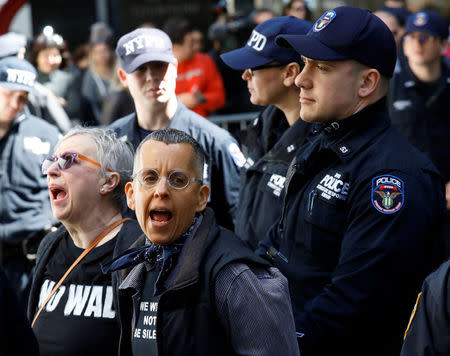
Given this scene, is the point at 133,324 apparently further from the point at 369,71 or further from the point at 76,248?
the point at 369,71

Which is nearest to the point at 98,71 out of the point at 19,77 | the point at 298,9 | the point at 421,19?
the point at 298,9

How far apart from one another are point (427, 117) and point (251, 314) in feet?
14.0

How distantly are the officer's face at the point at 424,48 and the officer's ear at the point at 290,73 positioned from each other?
2.59 meters

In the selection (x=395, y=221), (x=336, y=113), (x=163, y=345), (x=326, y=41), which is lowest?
(x=163, y=345)

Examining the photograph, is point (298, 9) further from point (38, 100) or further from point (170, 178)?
point (170, 178)

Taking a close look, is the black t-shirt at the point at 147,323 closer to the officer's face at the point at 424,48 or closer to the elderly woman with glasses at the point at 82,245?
the elderly woman with glasses at the point at 82,245

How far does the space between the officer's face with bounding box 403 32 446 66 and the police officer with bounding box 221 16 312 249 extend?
2427 millimetres

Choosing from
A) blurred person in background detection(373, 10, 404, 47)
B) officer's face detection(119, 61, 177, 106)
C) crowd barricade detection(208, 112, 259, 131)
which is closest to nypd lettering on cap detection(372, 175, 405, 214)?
officer's face detection(119, 61, 177, 106)

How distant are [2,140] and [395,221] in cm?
375

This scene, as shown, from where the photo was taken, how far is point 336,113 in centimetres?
359

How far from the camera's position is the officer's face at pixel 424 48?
6812 mm

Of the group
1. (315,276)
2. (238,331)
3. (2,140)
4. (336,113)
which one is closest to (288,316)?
(238,331)

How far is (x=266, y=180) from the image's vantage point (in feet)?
14.2

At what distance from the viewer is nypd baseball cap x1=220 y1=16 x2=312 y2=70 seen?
4562 millimetres
